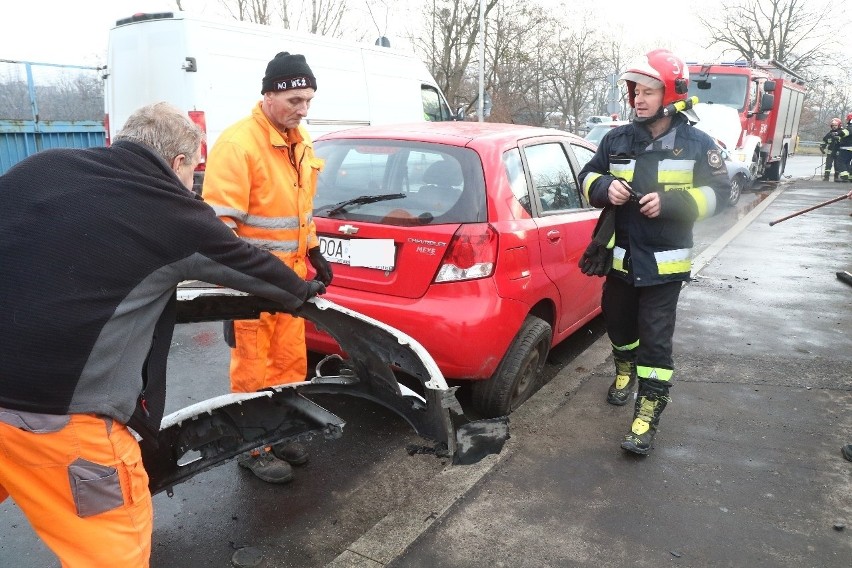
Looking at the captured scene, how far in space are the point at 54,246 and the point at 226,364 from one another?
3029mm

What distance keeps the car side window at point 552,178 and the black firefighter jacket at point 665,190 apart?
1.58 feet

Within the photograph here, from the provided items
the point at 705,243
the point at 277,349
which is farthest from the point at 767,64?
the point at 277,349

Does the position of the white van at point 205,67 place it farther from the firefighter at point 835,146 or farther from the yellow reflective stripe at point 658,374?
the firefighter at point 835,146

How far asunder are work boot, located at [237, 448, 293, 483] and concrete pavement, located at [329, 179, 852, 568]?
588mm

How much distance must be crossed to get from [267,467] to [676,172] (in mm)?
2513

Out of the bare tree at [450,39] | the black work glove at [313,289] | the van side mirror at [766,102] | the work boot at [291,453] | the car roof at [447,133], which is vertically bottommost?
the work boot at [291,453]

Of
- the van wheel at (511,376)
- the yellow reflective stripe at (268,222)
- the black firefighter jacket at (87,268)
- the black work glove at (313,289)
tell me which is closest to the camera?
the black firefighter jacket at (87,268)

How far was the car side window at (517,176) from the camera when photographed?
3559 millimetres

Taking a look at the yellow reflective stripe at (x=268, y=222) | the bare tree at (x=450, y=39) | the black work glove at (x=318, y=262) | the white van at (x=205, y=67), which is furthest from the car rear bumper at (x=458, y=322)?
the bare tree at (x=450, y=39)

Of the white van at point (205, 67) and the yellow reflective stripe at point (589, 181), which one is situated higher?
the white van at point (205, 67)

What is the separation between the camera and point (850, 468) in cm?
315

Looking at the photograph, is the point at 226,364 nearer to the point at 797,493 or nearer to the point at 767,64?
the point at 797,493

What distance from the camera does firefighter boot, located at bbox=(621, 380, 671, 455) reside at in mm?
3283

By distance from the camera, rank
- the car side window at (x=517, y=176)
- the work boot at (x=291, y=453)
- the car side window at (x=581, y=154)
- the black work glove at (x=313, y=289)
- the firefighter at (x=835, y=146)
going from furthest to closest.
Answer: the firefighter at (x=835, y=146) → the car side window at (x=581, y=154) → the car side window at (x=517, y=176) → the work boot at (x=291, y=453) → the black work glove at (x=313, y=289)
